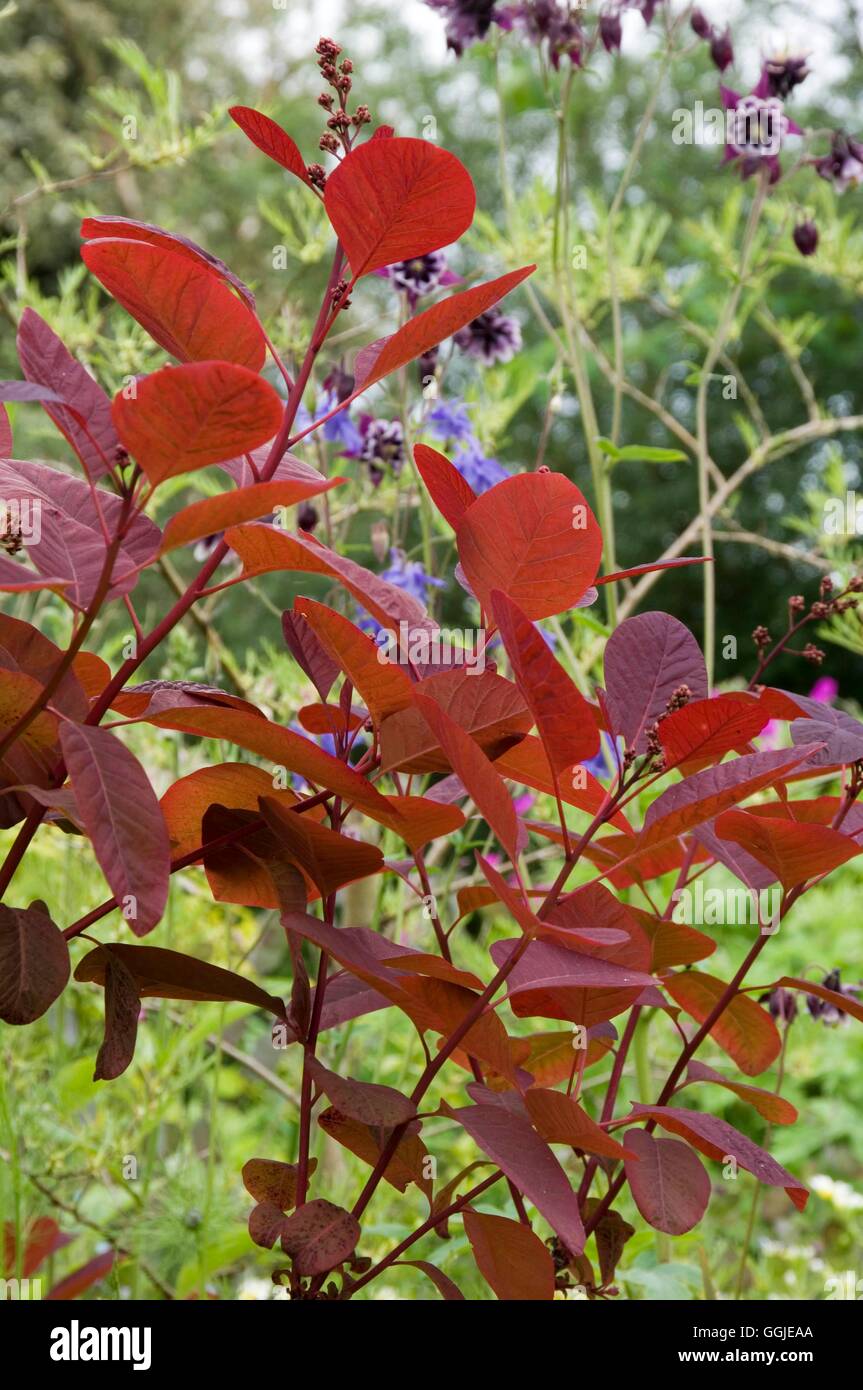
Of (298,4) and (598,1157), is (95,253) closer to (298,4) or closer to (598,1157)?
(598,1157)

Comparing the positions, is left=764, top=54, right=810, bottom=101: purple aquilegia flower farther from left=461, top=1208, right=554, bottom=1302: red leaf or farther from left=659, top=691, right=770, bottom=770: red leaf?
left=461, top=1208, right=554, bottom=1302: red leaf

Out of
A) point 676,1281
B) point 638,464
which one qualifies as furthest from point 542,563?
point 638,464

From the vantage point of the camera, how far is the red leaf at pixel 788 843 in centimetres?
42

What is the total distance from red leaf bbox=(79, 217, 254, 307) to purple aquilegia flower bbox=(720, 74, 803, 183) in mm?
818

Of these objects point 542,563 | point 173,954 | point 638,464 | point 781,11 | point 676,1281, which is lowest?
point 676,1281

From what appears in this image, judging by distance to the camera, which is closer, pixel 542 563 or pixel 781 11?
pixel 542 563

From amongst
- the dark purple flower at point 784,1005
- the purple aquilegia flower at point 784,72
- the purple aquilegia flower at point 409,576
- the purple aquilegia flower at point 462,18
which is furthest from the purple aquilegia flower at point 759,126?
the dark purple flower at point 784,1005

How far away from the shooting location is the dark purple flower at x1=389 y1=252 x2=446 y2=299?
0.92 meters

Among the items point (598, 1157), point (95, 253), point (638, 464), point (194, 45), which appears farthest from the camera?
point (194, 45)

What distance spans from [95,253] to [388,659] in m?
0.16

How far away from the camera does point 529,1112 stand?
405 mm

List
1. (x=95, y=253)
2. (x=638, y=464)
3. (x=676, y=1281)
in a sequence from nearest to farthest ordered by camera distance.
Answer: (x=95, y=253) → (x=676, y=1281) → (x=638, y=464)

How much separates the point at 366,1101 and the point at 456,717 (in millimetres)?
123

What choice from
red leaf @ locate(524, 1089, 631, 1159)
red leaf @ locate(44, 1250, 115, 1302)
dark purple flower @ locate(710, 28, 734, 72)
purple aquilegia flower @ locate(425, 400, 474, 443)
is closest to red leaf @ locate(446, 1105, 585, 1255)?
red leaf @ locate(524, 1089, 631, 1159)
